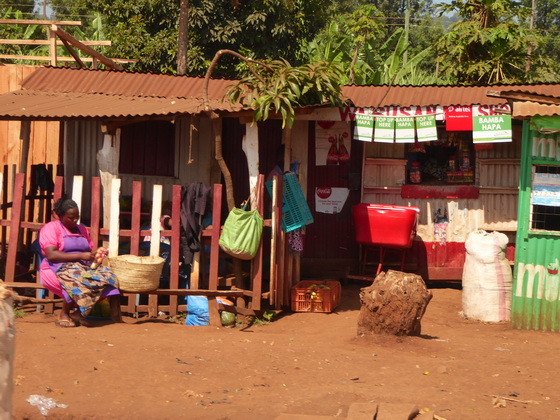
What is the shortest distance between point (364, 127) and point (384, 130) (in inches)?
10.2

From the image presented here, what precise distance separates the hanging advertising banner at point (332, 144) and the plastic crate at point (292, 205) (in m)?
1.71

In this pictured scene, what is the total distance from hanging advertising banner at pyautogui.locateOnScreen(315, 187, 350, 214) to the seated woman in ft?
12.7

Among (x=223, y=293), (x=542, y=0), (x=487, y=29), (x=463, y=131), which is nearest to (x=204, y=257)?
(x=223, y=293)

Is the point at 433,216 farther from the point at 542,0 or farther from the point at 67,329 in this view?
the point at 542,0

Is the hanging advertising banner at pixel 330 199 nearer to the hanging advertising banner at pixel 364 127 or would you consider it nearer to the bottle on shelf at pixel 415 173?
the bottle on shelf at pixel 415 173

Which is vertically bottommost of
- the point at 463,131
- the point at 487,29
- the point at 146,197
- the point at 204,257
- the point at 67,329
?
the point at 67,329

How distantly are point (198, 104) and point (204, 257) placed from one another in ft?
5.77

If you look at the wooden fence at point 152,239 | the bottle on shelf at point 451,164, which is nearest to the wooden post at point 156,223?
the wooden fence at point 152,239

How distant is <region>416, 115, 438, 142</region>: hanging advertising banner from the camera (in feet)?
32.7

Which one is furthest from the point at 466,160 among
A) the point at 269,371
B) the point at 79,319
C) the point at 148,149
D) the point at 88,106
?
the point at 79,319

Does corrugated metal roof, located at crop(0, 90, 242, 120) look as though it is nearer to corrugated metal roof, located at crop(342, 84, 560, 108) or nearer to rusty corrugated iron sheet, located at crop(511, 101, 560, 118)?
corrugated metal roof, located at crop(342, 84, 560, 108)

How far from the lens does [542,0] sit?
119ft

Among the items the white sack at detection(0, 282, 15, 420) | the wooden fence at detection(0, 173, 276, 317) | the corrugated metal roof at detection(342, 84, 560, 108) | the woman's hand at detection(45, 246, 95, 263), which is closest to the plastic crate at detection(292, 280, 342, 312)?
the wooden fence at detection(0, 173, 276, 317)

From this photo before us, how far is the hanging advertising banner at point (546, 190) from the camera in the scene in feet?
28.1
